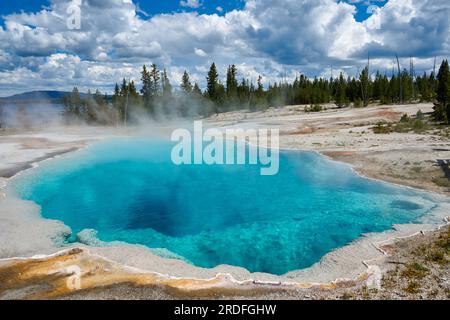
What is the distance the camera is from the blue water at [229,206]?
14555 mm

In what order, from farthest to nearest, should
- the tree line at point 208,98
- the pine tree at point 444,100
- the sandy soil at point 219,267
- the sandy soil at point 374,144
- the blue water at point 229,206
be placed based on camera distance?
the tree line at point 208,98, the pine tree at point 444,100, the sandy soil at point 374,144, the blue water at point 229,206, the sandy soil at point 219,267

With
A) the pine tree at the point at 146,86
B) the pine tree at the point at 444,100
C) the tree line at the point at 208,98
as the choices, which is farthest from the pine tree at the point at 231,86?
the pine tree at the point at 444,100

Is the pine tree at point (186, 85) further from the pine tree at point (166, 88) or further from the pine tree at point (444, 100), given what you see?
the pine tree at point (444, 100)

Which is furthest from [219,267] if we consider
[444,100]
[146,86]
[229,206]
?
[146,86]

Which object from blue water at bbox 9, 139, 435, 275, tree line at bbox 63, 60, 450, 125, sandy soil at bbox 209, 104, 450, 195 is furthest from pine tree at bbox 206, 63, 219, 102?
blue water at bbox 9, 139, 435, 275

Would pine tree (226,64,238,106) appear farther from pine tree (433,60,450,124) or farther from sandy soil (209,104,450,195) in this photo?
pine tree (433,60,450,124)

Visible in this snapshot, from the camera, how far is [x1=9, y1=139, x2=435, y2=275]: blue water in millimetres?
14555

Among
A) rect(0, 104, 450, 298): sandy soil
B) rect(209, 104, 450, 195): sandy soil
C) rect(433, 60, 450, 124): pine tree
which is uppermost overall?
rect(433, 60, 450, 124): pine tree

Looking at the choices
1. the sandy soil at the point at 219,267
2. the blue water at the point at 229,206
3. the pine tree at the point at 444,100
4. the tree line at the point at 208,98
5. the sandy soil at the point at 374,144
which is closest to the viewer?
the sandy soil at the point at 219,267

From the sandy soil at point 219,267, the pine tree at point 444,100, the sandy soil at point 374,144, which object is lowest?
the sandy soil at point 219,267

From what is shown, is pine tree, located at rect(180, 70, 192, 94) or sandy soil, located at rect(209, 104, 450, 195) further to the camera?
pine tree, located at rect(180, 70, 192, 94)

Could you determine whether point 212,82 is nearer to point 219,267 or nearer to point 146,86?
point 146,86

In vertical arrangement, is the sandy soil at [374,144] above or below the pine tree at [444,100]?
below
